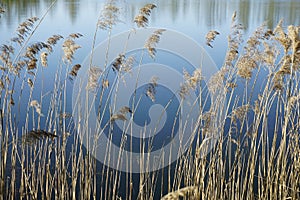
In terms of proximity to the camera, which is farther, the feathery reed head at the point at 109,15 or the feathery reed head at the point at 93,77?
the feathery reed head at the point at 93,77

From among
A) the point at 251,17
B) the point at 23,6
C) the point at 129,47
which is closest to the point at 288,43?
the point at 129,47

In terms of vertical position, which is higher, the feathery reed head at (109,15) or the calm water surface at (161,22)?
the feathery reed head at (109,15)

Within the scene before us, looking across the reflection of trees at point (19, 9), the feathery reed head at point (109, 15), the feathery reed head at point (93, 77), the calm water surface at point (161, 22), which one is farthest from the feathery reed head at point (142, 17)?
the reflection of trees at point (19, 9)

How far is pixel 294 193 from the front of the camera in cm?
263

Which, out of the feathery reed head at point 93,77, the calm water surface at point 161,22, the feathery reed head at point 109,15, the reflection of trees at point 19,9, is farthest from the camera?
the reflection of trees at point 19,9

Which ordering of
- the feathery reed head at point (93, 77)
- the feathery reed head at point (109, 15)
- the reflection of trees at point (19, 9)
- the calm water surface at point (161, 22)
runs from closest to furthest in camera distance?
the feathery reed head at point (109, 15)
the feathery reed head at point (93, 77)
the calm water surface at point (161, 22)
the reflection of trees at point (19, 9)

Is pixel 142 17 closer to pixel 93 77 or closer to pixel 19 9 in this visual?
pixel 93 77

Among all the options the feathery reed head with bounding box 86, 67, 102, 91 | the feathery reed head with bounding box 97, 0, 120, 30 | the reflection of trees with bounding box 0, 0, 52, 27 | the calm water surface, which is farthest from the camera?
the reflection of trees with bounding box 0, 0, 52, 27

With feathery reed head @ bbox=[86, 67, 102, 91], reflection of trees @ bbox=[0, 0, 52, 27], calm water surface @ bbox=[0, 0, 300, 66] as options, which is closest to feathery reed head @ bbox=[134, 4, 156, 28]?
feathery reed head @ bbox=[86, 67, 102, 91]

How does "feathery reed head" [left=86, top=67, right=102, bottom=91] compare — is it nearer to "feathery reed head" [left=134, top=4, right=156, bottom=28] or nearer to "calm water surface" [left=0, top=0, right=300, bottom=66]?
"feathery reed head" [left=134, top=4, right=156, bottom=28]

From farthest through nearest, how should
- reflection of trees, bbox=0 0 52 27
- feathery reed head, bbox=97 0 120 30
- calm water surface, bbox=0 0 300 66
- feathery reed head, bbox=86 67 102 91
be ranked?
reflection of trees, bbox=0 0 52 27
calm water surface, bbox=0 0 300 66
feathery reed head, bbox=86 67 102 91
feathery reed head, bbox=97 0 120 30

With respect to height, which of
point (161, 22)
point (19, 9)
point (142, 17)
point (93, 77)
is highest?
point (142, 17)

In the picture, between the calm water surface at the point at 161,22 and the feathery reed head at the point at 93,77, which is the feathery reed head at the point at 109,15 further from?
the calm water surface at the point at 161,22

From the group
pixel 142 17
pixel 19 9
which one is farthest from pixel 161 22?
pixel 142 17
